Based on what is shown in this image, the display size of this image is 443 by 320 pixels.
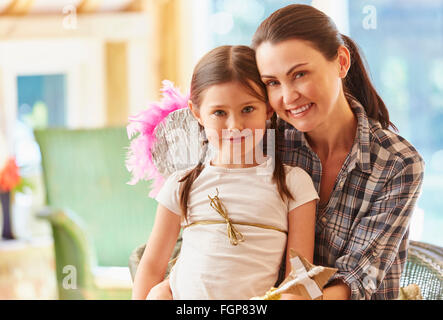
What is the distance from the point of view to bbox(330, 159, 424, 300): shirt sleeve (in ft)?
3.53

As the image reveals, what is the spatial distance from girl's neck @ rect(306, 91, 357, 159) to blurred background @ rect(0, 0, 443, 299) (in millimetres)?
2112

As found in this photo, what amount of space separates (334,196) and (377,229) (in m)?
0.11

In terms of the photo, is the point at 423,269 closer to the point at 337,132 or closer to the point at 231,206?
the point at 337,132

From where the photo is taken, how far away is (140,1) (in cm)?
381

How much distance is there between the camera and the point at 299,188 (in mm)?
1086

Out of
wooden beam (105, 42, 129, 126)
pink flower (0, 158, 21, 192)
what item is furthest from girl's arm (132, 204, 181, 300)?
wooden beam (105, 42, 129, 126)

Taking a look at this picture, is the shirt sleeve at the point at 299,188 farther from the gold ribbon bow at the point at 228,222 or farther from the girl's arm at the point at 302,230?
the gold ribbon bow at the point at 228,222

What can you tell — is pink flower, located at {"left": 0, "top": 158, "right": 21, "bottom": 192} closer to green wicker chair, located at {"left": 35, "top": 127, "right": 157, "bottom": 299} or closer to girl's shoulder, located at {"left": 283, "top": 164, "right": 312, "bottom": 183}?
green wicker chair, located at {"left": 35, "top": 127, "right": 157, "bottom": 299}

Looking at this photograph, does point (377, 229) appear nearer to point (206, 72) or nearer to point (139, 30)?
point (206, 72)

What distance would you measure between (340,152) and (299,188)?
17 cm

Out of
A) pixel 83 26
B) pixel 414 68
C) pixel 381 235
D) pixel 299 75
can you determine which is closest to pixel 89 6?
pixel 83 26

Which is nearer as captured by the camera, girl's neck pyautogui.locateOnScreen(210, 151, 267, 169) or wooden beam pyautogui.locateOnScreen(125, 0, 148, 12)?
girl's neck pyautogui.locateOnScreen(210, 151, 267, 169)

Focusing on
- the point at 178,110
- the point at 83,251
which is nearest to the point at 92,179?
the point at 83,251

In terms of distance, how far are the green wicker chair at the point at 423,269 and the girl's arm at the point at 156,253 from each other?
0.43ft
